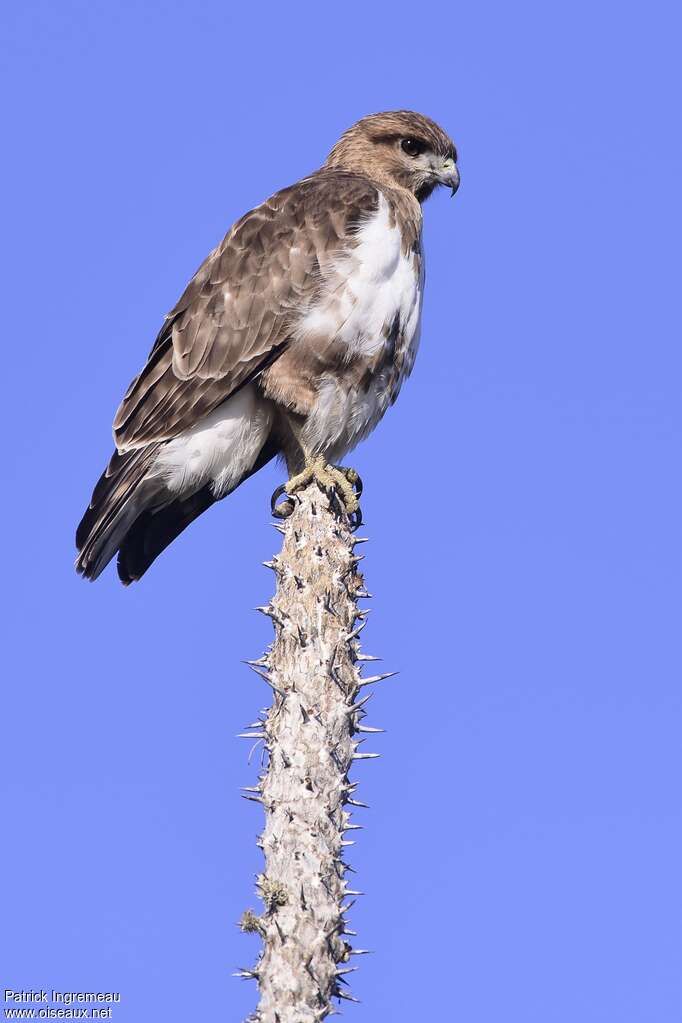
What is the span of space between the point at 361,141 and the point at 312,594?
14.0 ft

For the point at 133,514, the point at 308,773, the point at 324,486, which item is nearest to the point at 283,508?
the point at 324,486

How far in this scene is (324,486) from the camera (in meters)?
5.61

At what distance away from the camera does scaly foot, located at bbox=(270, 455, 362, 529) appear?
5806 mm

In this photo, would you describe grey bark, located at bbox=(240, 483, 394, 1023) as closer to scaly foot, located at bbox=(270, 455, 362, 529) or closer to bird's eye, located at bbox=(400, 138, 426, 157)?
scaly foot, located at bbox=(270, 455, 362, 529)

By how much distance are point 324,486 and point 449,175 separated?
2.91 meters

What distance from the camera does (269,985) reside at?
3.64 metres

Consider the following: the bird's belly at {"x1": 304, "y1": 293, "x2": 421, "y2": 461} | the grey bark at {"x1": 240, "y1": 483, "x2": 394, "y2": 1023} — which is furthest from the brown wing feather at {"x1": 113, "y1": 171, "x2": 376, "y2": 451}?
the grey bark at {"x1": 240, "y1": 483, "x2": 394, "y2": 1023}

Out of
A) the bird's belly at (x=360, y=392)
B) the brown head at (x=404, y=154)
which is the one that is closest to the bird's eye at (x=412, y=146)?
the brown head at (x=404, y=154)

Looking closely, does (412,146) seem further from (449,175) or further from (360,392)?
(360,392)

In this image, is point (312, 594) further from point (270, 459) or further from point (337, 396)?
point (270, 459)

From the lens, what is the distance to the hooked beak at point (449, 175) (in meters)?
7.75

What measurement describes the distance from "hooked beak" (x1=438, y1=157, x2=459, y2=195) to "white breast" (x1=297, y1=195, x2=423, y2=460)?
3.53 feet

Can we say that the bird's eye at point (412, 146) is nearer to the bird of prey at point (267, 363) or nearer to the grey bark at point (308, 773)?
the bird of prey at point (267, 363)

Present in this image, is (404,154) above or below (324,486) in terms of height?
above
